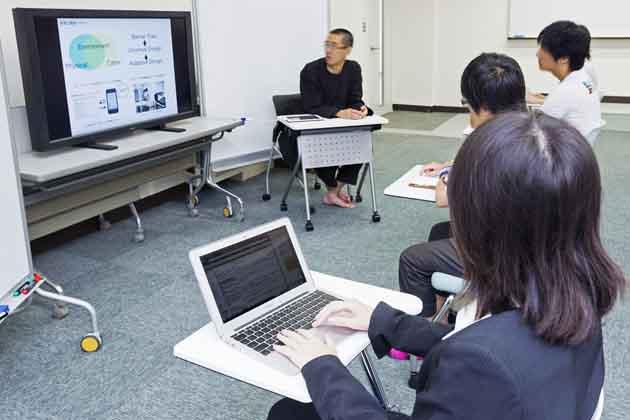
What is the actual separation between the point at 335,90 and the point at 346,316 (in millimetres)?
3221

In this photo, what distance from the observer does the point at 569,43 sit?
301 cm

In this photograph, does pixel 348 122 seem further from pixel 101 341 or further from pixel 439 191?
pixel 101 341

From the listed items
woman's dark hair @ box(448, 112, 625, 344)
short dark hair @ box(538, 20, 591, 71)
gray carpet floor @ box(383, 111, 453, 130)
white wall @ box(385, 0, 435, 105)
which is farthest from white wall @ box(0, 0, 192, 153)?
white wall @ box(385, 0, 435, 105)

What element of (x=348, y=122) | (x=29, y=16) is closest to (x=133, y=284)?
(x=29, y=16)

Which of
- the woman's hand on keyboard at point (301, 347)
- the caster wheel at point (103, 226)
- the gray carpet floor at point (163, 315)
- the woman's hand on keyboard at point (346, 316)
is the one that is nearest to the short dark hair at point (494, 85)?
the gray carpet floor at point (163, 315)

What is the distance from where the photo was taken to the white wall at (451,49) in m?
7.16

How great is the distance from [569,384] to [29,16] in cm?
276

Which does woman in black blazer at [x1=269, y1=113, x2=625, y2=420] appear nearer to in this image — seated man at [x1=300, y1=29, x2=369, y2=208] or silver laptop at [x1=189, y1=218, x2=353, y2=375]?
silver laptop at [x1=189, y1=218, x2=353, y2=375]

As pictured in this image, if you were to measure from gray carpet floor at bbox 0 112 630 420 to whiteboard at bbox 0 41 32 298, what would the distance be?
Result: 39 centimetres

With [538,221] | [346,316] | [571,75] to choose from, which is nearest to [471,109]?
[571,75]

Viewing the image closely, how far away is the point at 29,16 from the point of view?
9.09 ft

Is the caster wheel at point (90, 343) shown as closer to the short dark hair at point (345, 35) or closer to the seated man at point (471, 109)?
the seated man at point (471, 109)

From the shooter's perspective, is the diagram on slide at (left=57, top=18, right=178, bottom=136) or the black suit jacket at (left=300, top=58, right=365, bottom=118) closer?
the diagram on slide at (left=57, top=18, right=178, bottom=136)

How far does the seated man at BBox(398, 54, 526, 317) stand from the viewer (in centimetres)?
213
